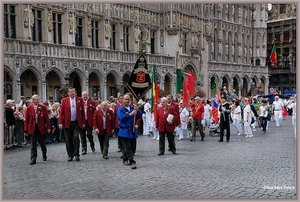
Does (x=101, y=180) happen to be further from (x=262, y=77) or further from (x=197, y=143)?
(x=262, y=77)

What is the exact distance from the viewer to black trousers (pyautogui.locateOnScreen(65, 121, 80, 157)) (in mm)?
11734

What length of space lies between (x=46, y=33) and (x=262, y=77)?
33.3 m

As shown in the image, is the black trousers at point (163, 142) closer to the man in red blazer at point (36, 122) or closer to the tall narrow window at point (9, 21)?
the man in red blazer at point (36, 122)

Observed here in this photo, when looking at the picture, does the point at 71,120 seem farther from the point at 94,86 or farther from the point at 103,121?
the point at 94,86

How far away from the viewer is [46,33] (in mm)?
27875

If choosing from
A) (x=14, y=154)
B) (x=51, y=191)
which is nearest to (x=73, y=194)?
(x=51, y=191)

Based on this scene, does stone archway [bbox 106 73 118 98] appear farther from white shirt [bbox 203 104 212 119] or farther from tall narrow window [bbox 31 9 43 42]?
white shirt [bbox 203 104 212 119]

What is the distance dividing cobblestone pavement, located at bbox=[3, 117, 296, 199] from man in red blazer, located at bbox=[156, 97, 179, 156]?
321 mm

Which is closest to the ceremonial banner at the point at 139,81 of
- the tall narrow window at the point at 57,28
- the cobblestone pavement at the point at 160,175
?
the cobblestone pavement at the point at 160,175

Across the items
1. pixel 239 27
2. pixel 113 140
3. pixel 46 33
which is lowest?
pixel 113 140

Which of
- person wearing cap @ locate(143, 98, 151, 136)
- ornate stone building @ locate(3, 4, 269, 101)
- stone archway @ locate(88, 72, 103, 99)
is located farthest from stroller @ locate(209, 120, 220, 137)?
stone archway @ locate(88, 72, 103, 99)

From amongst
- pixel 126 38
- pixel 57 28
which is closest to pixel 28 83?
pixel 57 28

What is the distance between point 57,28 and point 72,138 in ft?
60.9

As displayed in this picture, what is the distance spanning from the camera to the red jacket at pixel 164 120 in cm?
1298
